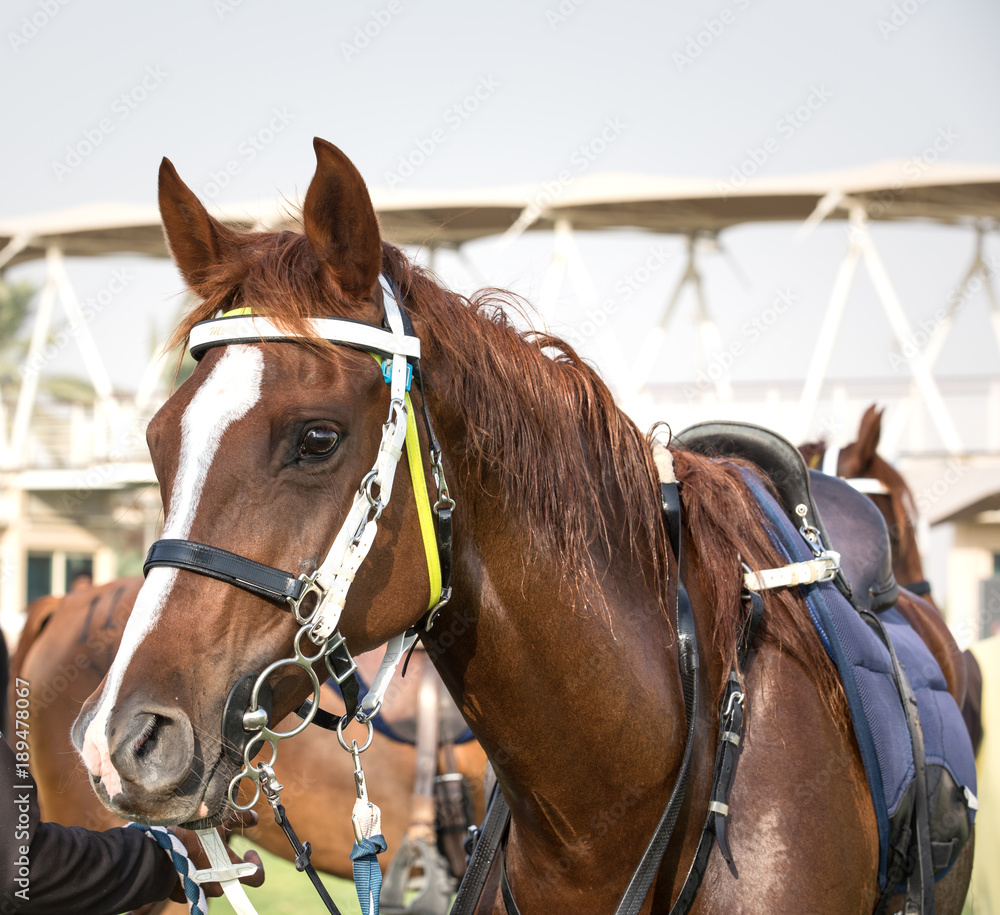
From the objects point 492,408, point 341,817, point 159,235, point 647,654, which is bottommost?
point 341,817

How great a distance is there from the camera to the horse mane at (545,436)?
1517 millimetres

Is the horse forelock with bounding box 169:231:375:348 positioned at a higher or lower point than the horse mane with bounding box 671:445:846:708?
higher

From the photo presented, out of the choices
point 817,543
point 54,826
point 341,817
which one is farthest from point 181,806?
point 341,817

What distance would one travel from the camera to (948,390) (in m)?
14.5

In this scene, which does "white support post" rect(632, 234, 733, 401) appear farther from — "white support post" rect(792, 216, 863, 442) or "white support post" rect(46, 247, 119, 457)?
"white support post" rect(46, 247, 119, 457)

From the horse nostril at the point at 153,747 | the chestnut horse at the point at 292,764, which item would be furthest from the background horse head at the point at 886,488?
the horse nostril at the point at 153,747

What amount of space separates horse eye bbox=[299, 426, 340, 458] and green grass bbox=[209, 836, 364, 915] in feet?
14.2

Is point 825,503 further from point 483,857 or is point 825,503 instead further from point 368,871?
point 368,871

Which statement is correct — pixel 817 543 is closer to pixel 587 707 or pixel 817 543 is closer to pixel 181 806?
pixel 587 707

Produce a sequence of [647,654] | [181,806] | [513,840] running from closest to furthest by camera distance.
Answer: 1. [181,806]
2. [647,654]
3. [513,840]

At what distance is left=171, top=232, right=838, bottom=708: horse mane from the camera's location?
152 centimetres

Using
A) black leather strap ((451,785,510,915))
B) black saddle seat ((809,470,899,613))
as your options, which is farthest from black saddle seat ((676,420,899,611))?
black leather strap ((451,785,510,915))

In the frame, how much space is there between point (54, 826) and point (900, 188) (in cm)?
1454

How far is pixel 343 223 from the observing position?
1477 mm
